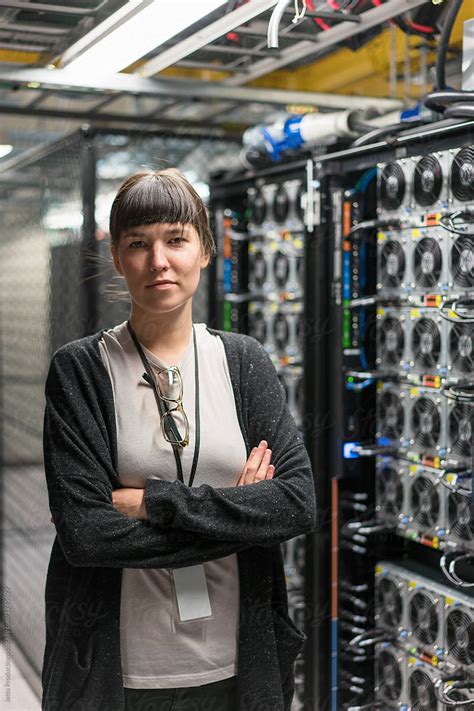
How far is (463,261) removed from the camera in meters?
2.67

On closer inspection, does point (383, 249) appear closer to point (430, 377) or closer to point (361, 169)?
point (361, 169)

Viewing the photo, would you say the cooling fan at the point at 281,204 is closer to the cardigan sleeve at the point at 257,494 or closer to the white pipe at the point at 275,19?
the white pipe at the point at 275,19

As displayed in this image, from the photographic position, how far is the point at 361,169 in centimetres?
306

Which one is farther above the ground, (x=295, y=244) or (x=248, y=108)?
(x=248, y=108)

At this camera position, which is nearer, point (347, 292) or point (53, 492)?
point (53, 492)

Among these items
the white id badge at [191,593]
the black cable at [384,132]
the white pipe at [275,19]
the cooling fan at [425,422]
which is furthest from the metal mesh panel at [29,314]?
the cooling fan at [425,422]

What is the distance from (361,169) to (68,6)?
1175 mm

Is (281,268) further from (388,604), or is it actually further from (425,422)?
(388,604)

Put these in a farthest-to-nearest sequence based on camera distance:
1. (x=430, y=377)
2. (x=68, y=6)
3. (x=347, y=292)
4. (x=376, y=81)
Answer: (x=376, y=81) → (x=347, y=292) → (x=430, y=377) → (x=68, y=6)

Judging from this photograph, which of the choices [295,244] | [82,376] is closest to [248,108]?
[295,244]

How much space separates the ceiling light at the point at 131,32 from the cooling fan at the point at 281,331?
4.64ft

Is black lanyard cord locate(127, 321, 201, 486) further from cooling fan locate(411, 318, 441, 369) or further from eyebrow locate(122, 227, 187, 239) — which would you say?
cooling fan locate(411, 318, 441, 369)

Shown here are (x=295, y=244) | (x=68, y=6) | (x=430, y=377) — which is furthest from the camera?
(x=295, y=244)

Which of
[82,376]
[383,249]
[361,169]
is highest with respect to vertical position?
[361,169]
